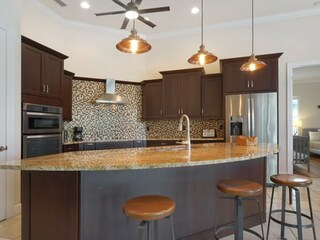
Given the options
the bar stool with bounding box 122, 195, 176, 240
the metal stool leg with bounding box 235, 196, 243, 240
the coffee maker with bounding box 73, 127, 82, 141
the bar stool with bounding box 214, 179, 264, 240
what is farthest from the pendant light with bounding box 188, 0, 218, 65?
the coffee maker with bounding box 73, 127, 82, 141

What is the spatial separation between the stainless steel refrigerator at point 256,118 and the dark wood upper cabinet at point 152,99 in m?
1.80

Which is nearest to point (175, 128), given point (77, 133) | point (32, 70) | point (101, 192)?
point (77, 133)

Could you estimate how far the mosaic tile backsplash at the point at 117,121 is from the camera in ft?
→ 17.5

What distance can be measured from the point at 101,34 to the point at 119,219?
5.02 meters

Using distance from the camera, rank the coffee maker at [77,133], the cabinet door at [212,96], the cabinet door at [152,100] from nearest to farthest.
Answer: the cabinet door at [212,96], the coffee maker at [77,133], the cabinet door at [152,100]

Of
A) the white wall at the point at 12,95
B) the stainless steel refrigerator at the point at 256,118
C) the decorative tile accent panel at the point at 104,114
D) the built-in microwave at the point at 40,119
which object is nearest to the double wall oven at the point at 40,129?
the built-in microwave at the point at 40,119

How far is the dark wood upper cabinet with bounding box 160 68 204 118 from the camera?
17.0ft

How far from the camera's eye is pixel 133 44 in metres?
2.35

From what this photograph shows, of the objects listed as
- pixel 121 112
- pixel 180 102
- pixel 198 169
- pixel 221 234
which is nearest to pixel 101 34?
pixel 121 112

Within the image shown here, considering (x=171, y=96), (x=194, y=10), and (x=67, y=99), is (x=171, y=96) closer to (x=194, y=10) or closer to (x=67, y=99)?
(x=194, y=10)

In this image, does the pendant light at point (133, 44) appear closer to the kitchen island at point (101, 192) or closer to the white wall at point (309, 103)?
the kitchen island at point (101, 192)

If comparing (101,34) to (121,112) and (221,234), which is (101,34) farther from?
(221,234)

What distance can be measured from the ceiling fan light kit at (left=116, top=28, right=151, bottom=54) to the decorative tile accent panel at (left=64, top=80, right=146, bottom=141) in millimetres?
3272

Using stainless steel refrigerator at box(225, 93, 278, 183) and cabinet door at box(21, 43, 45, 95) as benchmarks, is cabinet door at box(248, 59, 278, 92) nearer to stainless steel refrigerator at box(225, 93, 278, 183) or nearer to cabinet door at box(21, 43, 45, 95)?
stainless steel refrigerator at box(225, 93, 278, 183)
